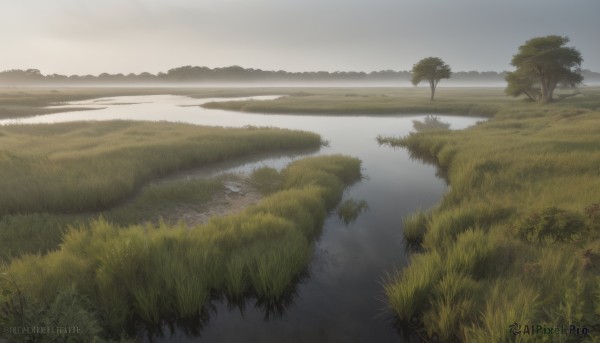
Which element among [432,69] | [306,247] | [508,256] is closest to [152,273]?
[306,247]

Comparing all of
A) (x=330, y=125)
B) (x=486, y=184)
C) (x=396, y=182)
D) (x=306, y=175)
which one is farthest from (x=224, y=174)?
(x=330, y=125)

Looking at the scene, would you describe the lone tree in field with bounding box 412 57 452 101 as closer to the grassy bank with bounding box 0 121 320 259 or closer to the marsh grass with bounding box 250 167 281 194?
the grassy bank with bounding box 0 121 320 259

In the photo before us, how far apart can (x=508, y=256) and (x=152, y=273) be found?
8362 millimetres

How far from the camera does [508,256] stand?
27.1ft

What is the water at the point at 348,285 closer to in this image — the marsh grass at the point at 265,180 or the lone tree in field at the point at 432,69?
the marsh grass at the point at 265,180

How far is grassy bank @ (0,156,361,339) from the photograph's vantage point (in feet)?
19.8

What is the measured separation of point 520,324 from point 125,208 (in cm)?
1289

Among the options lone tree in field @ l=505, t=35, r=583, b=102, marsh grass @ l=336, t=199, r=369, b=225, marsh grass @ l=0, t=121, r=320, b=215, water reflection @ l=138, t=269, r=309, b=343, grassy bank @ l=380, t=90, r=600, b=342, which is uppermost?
lone tree in field @ l=505, t=35, r=583, b=102

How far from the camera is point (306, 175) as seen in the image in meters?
16.7

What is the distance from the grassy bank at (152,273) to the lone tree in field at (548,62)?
5357cm

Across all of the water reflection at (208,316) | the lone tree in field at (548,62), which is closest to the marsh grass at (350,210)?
the water reflection at (208,316)

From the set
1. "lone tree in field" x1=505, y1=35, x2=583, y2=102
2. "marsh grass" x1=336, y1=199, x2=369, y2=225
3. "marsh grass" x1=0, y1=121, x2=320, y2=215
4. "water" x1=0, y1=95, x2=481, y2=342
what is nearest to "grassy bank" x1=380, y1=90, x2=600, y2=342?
"water" x1=0, y1=95, x2=481, y2=342

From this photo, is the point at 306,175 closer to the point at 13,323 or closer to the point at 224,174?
the point at 224,174

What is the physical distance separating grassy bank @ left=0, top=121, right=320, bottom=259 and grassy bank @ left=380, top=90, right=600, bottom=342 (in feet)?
29.5
